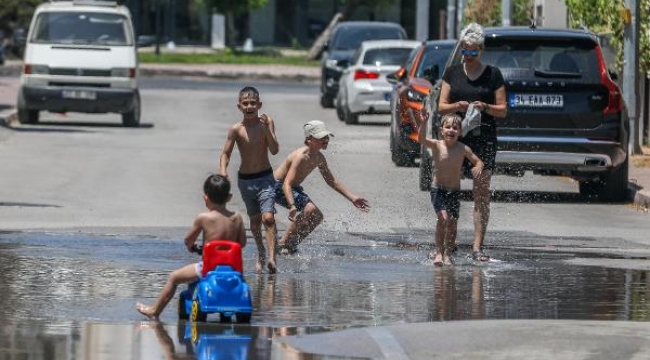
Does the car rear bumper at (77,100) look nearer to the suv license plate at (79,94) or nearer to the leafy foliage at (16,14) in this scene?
the suv license plate at (79,94)

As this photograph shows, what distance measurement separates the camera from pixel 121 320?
10312 mm

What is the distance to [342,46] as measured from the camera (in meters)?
40.8

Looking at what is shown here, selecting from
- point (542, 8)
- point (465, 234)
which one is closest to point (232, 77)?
point (542, 8)

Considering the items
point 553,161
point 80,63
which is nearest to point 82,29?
point 80,63

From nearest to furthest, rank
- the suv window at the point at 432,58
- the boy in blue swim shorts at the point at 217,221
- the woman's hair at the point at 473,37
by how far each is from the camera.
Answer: the boy in blue swim shorts at the point at 217,221, the woman's hair at the point at 473,37, the suv window at the point at 432,58

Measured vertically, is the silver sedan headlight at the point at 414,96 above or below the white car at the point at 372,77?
above

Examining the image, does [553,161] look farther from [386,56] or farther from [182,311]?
[386,56]

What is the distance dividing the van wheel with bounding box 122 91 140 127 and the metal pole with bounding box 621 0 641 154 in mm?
9676

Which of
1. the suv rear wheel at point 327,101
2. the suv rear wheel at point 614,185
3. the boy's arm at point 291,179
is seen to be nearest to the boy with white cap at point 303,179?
the boy's arm at point 291,179

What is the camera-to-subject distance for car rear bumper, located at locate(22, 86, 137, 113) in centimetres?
3141

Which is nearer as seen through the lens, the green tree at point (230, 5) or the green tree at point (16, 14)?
the green tree at point (16, 14)

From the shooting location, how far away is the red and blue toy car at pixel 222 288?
32.9ft

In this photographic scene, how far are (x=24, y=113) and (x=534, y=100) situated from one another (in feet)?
49.5

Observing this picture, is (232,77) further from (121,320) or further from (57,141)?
(121,320)
